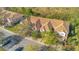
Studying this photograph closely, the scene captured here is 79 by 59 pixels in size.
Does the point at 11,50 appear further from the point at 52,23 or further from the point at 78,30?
the point at 78,30

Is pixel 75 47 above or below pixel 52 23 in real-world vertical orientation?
below

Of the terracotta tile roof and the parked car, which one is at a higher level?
the terracotta tile roof

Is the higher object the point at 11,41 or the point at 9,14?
the point at 9,14

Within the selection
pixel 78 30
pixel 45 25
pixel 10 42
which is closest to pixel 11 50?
pixel 10 42

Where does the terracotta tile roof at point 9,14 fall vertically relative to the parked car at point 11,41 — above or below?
above

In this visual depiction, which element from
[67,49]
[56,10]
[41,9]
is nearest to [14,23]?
[41,9]

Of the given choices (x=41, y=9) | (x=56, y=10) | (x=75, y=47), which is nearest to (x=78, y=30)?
(x=75, y=47)

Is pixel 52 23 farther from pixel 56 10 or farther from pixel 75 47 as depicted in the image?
pixel 75 47
